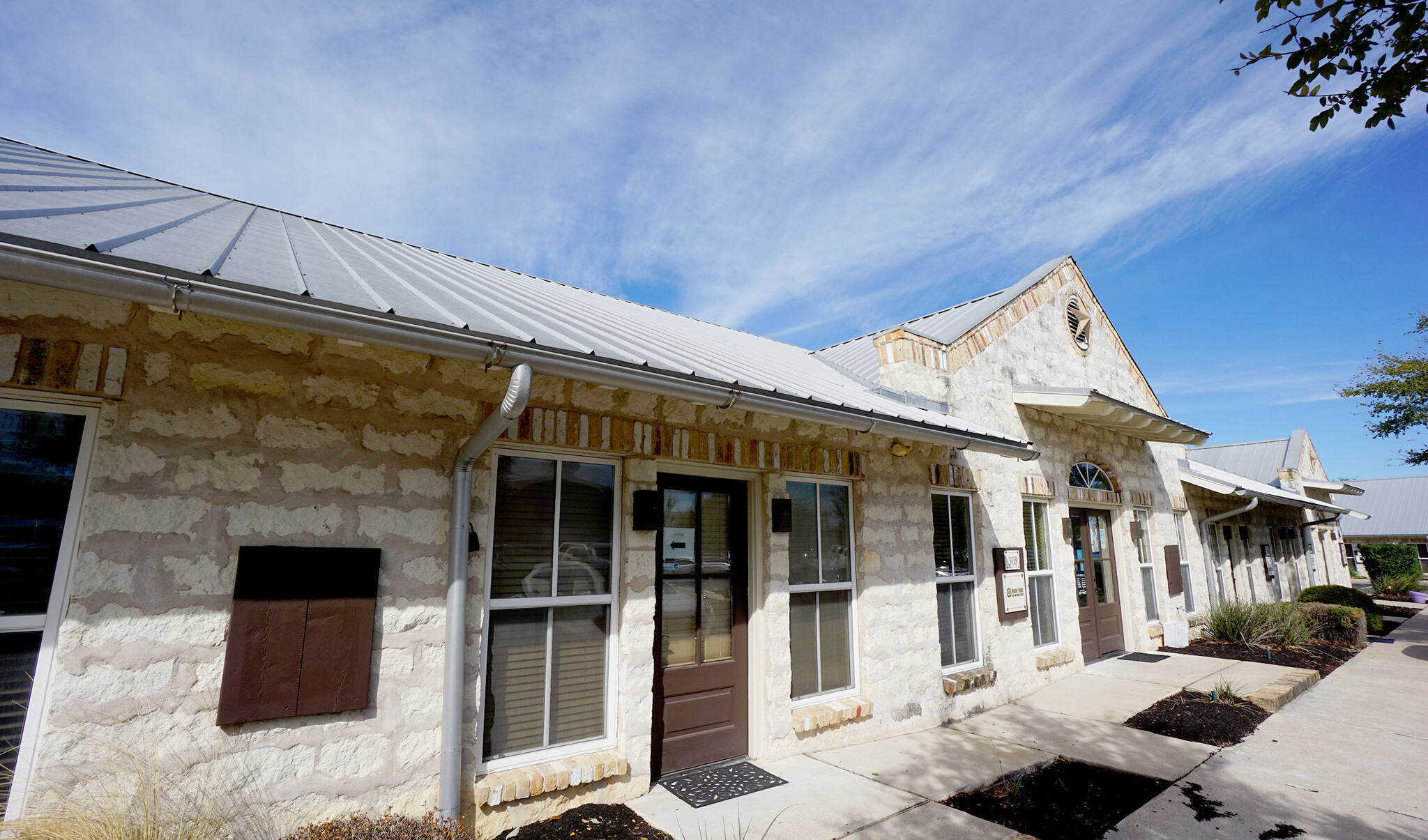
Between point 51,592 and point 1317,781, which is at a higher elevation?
point 51,592

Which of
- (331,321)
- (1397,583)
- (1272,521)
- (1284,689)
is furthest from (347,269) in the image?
(1397,583)

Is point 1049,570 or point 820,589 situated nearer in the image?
point 820,589

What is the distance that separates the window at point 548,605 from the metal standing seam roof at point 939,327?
13.7 ft

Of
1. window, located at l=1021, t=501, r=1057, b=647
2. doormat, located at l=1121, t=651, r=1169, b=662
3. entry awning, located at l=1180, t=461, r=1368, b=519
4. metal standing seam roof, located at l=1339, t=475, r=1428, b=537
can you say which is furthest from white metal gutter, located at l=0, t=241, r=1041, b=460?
metal standing seam roof, located at l=1339, t=475, r=1428, b=537

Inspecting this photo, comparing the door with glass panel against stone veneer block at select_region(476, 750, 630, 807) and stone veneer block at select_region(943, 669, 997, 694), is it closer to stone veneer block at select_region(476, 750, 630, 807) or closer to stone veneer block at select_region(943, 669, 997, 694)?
stone veneer block at select_region(476, 750, 630, 807)

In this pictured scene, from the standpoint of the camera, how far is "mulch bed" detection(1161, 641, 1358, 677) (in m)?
8.54

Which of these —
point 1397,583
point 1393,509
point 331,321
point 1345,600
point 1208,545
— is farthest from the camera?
point 1393,509

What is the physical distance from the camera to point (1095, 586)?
8977 mm

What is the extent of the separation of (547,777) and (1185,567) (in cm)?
1142

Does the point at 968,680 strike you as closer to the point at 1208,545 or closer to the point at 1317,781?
the point at 1317,781

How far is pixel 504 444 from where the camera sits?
3793 millimetres

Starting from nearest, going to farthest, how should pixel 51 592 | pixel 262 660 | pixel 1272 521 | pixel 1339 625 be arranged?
pixel 51 592 → pixel 262 660 → pixel 1339 625 → pixel 1272 521

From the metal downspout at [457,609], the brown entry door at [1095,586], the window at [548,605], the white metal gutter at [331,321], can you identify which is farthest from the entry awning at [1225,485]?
the metal downspout at [457,609]

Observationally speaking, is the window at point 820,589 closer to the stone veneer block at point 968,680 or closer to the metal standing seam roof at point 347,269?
the metal standing seam roof at point 347,269
